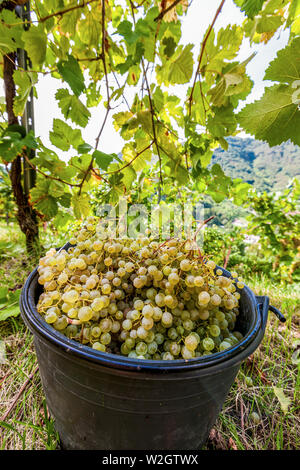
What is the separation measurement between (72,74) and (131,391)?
0.76 m

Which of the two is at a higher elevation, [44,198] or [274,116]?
[274,116]

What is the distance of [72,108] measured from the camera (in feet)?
2.30

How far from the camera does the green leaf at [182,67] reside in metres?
0.55

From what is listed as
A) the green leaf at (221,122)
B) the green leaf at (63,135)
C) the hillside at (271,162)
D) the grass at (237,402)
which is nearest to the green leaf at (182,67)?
the green leaf at (221,122)

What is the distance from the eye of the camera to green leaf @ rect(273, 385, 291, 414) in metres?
0.81

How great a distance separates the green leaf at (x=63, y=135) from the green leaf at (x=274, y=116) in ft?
1.86

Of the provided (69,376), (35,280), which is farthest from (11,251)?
(69,376)

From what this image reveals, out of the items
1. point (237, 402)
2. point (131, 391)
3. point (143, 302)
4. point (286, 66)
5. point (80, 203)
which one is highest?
point (286, 66)

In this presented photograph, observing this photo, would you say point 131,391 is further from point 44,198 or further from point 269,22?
point 269,22

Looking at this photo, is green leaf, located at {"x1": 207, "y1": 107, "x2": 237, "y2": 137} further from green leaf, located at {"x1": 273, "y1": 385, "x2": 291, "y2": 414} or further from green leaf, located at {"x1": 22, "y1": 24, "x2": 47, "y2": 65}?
green leaf, located at {"x1": 273, "y1": 385, "x2": 291, "y2": 414}

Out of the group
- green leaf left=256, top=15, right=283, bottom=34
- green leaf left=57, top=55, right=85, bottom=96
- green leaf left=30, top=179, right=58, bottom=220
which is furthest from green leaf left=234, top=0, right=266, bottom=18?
green leaf left=30, top=179, right=58, bottom=220

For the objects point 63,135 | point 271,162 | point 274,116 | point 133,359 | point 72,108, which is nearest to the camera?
point 133,359

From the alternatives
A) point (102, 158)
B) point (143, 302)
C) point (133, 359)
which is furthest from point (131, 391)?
point (102, 158)

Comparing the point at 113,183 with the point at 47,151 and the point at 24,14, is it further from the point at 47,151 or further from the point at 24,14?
the point at 24,14
